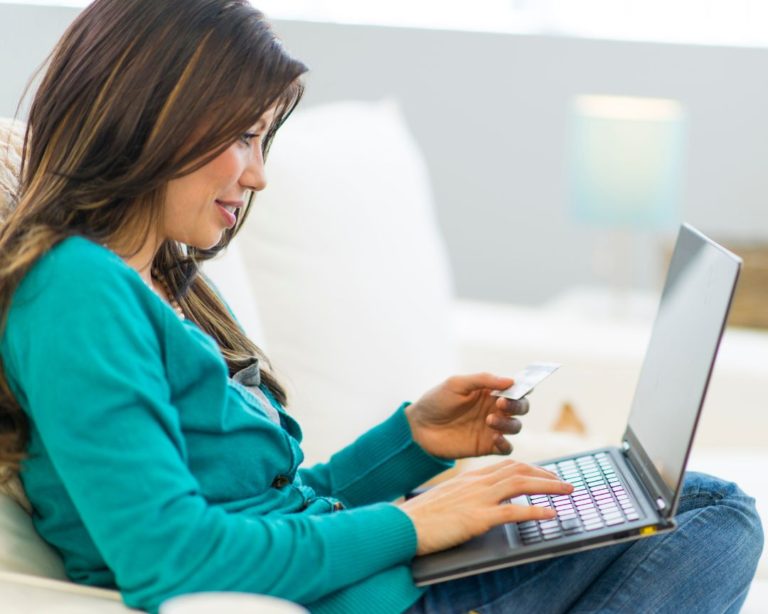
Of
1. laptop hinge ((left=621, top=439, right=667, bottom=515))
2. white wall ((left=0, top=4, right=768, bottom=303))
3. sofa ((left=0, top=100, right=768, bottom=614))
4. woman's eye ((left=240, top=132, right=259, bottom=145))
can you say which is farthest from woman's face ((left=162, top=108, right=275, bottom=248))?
white wall ((left=0, top=4, right=768, bottom=303))

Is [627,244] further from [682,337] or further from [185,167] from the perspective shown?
[185,167]

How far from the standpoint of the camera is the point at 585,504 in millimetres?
1116

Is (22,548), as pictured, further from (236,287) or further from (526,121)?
(526,121)

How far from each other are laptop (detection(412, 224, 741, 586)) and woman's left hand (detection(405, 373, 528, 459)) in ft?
0.29

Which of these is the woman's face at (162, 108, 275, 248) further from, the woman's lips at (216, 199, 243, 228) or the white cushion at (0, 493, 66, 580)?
the white cushion at (0, 493, 66, 580)

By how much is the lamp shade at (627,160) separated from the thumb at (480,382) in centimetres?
138

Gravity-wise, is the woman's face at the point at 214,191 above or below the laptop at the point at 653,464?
above

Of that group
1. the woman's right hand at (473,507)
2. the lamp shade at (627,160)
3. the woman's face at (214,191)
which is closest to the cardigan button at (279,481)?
the woman's right hand at (473,507)

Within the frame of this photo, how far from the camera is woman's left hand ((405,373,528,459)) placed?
4.22 ft

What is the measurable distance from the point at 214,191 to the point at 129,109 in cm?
11

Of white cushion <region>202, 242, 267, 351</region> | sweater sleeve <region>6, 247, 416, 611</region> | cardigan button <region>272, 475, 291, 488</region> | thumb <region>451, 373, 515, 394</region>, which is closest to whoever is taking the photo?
sweater sleeve <region>6, 247, 416, 611</region>

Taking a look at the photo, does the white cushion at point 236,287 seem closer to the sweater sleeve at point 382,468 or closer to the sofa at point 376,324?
the sofa at point 376,324

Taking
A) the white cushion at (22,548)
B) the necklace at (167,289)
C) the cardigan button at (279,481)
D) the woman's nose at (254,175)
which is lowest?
the white cushion at (22,548)

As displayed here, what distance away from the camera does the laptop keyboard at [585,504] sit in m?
1.05
